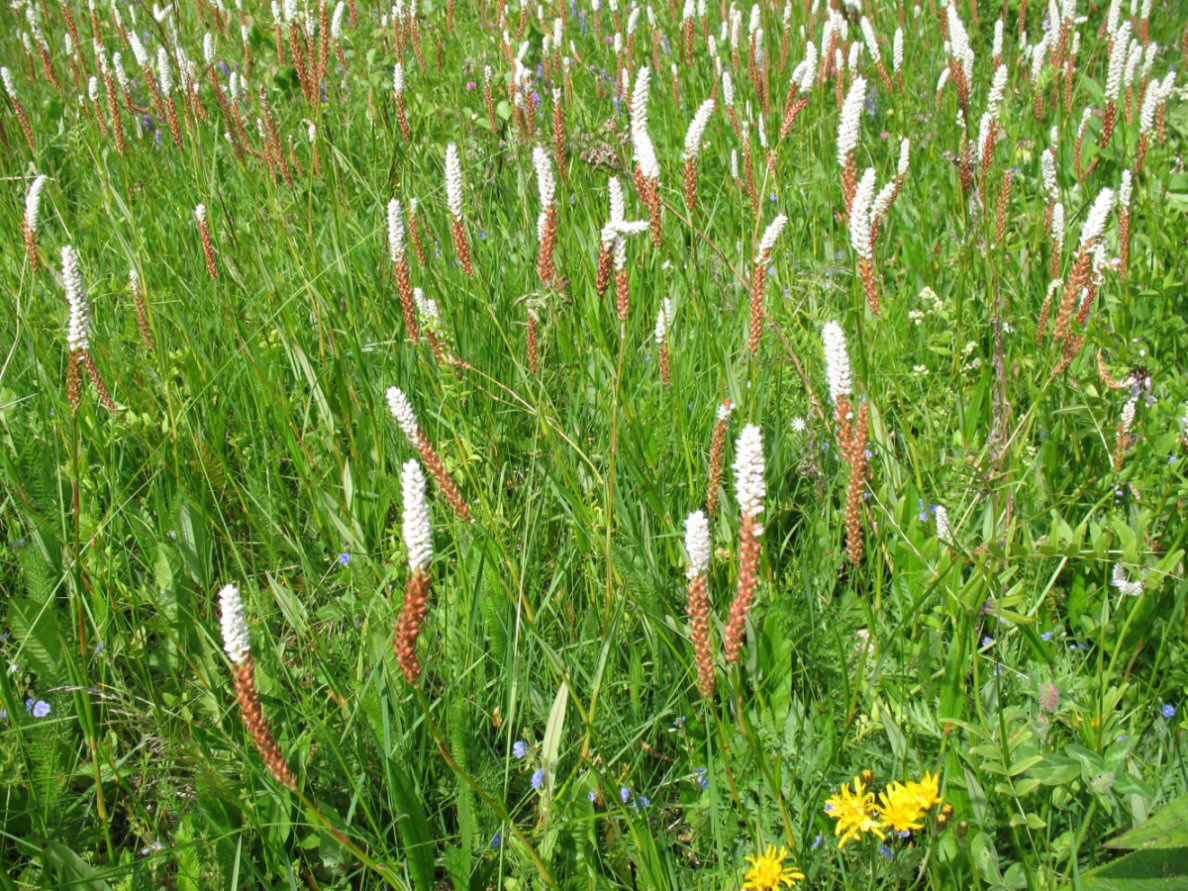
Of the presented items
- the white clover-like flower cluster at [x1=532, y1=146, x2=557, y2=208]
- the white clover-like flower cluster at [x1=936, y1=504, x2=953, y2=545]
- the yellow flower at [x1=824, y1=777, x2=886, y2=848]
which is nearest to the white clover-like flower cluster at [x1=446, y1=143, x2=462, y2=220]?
the white clover-like flower cluster at [x1=532, y1=146, x2=557, y2=208]

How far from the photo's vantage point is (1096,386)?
2.21 metres

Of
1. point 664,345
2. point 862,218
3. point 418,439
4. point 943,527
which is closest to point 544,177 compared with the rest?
point 664,345

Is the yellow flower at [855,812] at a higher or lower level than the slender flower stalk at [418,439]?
lower

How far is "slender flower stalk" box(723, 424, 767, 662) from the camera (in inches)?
38.2

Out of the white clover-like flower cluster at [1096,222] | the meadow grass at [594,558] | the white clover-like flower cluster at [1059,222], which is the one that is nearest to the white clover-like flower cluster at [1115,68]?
the meadow grass at [594,558]

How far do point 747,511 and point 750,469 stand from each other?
0.15ft

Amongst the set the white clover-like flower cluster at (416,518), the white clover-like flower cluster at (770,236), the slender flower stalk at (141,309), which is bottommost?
the white clover-like flower cluster at (416,518)

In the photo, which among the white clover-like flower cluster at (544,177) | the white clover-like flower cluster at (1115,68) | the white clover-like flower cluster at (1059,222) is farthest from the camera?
the white clover-like flower cluster at (1115,68)

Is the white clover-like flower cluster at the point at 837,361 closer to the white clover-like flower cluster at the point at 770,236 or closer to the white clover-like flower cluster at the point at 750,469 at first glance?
the white clover-like flower cluster at the point at 750,469

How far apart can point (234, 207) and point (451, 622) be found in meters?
2.21

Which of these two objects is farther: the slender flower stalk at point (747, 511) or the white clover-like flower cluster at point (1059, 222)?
the white clover-like flower cluster at point (1059, 222)

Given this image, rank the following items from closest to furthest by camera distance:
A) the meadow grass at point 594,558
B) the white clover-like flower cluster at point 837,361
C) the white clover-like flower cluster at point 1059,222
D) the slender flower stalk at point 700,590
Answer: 1. the slender flower stalk at point 700,590
2. the white clover-like flower cluster at point 837,361
3. the meadow grass at point 594,558
4. the white clover-like flower cluster at point 1059,222

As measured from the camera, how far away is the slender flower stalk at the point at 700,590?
1.05 meters

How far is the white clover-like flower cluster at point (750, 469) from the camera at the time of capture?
0.97 meters
